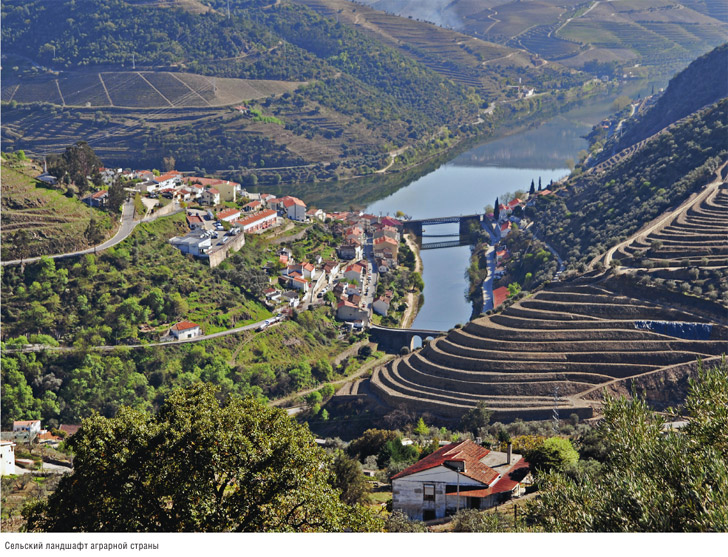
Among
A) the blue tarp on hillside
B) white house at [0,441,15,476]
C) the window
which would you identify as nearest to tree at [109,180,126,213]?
white house at [0,441,15,476]

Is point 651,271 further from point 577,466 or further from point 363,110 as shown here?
point 363,110

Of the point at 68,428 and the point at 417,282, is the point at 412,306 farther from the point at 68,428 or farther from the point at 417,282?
the point at 68,428

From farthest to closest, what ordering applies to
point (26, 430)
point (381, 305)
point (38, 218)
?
point (381, 305) → point (38, 218) → point (26, 430)

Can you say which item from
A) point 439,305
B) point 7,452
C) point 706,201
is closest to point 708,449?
point 7,452

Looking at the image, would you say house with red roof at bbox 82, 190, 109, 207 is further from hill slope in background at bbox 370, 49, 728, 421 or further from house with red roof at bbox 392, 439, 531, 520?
house with red roof at bbox 392, 439, 531, 520

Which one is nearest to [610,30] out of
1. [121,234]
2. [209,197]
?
[209,197]

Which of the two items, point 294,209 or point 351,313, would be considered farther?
point 294,209

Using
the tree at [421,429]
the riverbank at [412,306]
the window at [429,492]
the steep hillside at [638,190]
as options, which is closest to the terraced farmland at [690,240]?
the steep hillside at [638,190]

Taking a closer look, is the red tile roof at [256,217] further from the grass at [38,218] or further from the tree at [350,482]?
the tree at [350,482]
